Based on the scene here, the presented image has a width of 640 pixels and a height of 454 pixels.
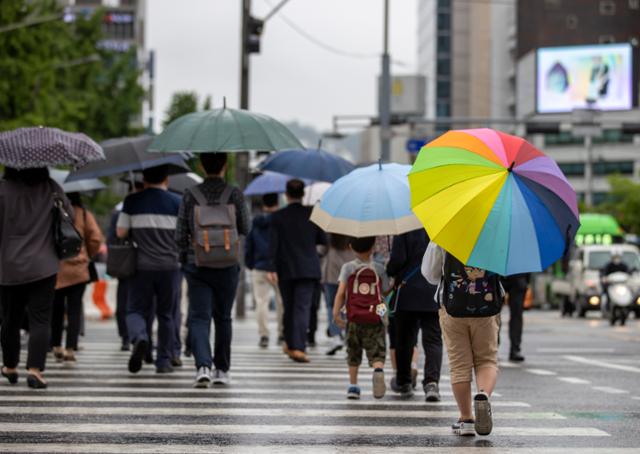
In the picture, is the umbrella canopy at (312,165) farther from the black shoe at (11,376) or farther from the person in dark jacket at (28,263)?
the black shoe at (11,376)

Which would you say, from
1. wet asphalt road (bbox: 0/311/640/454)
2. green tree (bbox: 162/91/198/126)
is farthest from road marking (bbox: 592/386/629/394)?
green tree (bbox: 162/91/198/126)

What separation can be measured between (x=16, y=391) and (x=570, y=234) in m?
4.98

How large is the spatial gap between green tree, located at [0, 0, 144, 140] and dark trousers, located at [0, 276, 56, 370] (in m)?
28.0

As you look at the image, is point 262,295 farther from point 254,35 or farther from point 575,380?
point 254,35

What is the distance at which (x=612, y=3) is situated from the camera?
113250 mm

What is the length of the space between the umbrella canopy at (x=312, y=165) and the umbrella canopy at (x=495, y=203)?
7.77 meters

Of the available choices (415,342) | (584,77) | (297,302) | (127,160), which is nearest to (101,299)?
(297,302)

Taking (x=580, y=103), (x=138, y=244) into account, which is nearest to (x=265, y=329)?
(x=138, y=244)

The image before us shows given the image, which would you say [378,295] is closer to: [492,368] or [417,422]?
[417,422]

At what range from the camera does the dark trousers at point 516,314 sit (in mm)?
17484

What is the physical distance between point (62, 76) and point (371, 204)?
171 ft

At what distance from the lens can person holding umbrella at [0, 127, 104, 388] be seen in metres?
12.2

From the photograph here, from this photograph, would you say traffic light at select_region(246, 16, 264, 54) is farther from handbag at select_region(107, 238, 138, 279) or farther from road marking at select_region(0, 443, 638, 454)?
road marking at select_region(0, 443, 638, 454)

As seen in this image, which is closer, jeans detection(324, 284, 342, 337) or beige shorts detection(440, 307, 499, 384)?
beige shorts detection(440, 307, 499, 384)
